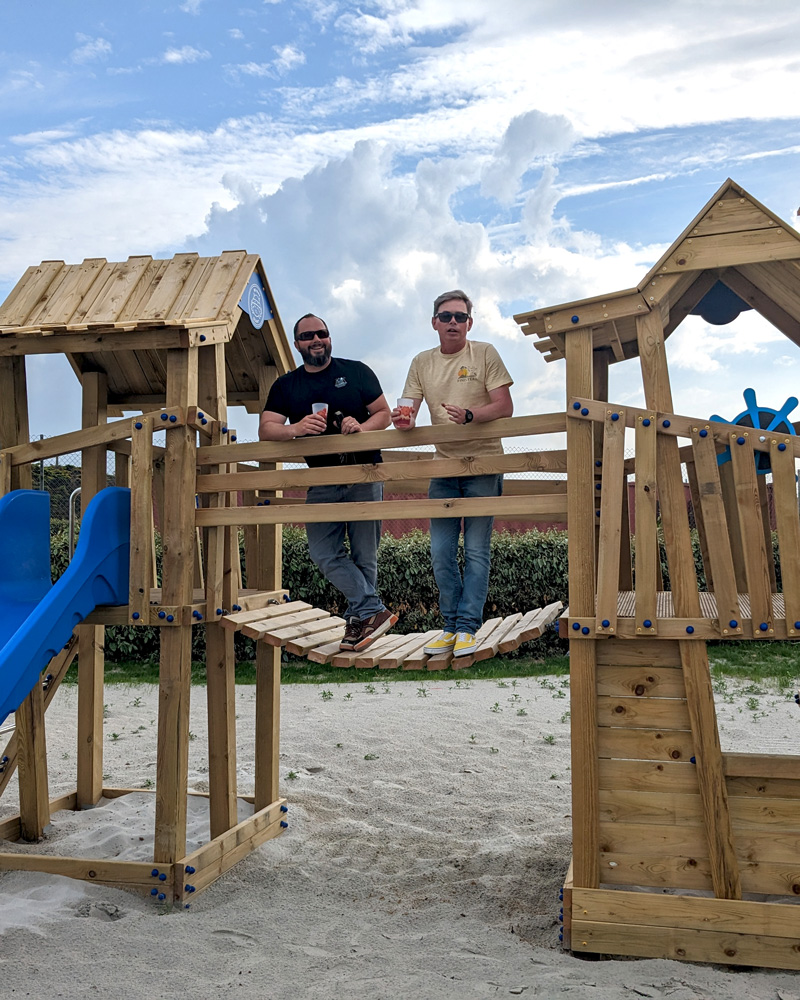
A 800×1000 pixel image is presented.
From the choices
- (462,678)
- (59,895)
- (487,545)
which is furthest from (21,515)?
(462,678)

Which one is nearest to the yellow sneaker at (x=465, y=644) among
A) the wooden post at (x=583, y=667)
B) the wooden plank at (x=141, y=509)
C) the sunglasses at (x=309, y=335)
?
the wooden post at (x=583, y=667)

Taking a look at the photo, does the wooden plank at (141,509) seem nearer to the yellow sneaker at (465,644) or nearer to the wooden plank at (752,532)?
the yellow sneaker at (465,644)

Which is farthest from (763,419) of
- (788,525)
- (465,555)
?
(465,555)

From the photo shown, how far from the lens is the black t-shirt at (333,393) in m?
4.97

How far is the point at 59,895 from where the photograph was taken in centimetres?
431

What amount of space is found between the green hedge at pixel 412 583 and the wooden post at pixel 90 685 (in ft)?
15.7

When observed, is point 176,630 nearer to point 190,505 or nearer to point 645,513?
point 190,505

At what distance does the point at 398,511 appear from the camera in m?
4.23

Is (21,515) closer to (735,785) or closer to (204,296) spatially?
(204,296)

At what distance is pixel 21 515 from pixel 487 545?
2435 mm

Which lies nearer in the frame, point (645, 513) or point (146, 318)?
point (645, 513)

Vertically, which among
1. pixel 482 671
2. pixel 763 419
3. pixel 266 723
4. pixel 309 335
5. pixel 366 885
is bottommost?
pixel 366 885

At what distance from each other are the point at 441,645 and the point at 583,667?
2.67 feet

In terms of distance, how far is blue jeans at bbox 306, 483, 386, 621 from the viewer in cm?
490
